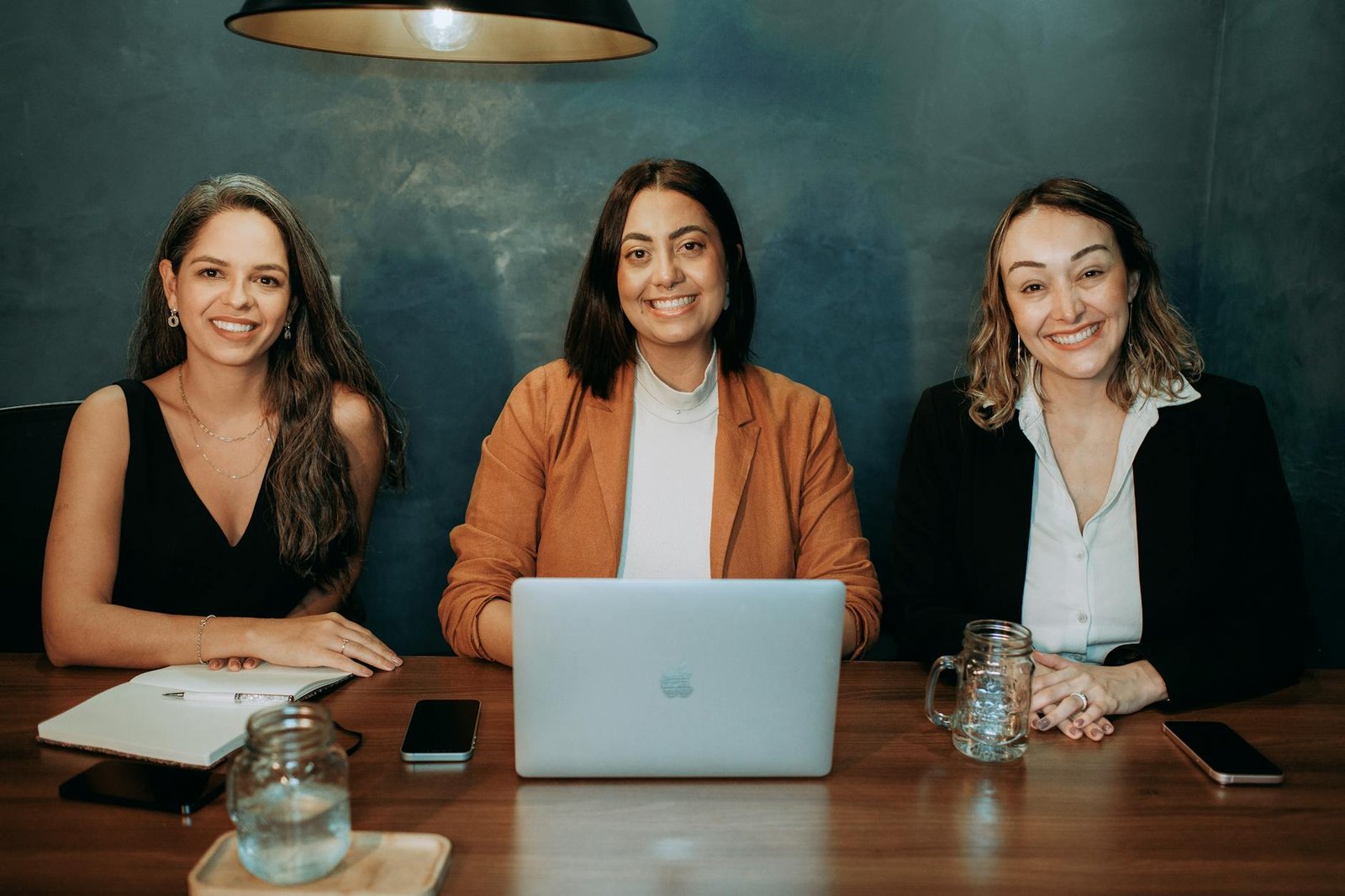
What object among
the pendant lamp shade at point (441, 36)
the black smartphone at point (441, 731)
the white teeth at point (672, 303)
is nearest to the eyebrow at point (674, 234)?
the white teeth at point (672, 303)

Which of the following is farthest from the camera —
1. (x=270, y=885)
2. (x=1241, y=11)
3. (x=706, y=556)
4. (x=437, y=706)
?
(x=1241, y=11)

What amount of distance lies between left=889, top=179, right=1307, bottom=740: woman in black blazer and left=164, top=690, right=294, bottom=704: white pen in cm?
99

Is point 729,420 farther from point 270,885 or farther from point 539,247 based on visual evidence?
point 270,885

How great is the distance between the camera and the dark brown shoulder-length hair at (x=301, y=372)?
203 centimetres

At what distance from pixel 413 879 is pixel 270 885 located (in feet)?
0.44

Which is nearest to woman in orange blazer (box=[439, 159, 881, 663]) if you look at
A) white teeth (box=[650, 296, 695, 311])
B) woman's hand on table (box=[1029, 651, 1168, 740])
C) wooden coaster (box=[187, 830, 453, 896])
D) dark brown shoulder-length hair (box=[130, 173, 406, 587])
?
white teeth (box=[650, 296, 695, 311])

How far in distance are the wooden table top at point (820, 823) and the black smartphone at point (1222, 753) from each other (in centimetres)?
2

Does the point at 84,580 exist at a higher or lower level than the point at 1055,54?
lower

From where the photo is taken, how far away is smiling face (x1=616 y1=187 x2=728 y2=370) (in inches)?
81.4

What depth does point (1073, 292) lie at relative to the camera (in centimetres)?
194

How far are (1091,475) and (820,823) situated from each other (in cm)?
107

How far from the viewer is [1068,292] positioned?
1940 mm

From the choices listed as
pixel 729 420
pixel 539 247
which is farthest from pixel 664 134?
pixel 729 420

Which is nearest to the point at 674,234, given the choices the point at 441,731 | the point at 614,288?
the point at 614,288
